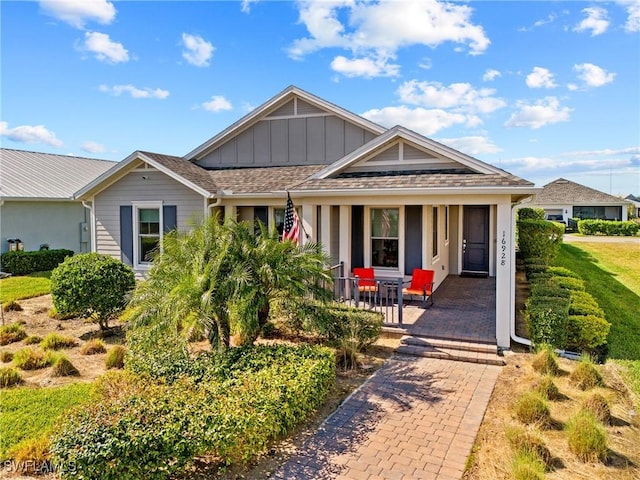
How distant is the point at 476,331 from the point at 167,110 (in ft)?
45.0

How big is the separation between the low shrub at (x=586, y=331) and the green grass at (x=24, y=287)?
1538 centimetres

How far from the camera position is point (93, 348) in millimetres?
9180

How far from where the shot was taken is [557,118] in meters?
15.3

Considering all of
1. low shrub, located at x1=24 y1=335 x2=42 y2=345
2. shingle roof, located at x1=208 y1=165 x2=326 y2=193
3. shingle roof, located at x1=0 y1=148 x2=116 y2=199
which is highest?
shingle roof, located at x1=0 y1=148 x2=116 y2=199

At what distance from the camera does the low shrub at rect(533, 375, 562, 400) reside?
6746mm

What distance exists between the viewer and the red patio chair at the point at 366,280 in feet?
38.1

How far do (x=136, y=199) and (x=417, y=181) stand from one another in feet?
29.7

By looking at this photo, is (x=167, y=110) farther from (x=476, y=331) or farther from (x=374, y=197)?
(x=476, y=331)

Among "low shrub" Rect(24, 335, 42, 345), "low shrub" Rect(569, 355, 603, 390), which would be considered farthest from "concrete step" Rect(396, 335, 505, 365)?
"low shrub" Rect(24, 335, 42, 345)

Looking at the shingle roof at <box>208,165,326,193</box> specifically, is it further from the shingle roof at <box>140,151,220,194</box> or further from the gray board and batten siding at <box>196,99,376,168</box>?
the gray board and batten siding at <box>196,99,376,168</box>

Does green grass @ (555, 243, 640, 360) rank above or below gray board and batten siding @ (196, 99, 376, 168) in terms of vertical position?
below

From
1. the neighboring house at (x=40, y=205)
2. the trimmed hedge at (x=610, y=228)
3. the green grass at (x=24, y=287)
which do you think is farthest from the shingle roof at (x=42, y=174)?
the trimmed hedge at (x=610, y=228)

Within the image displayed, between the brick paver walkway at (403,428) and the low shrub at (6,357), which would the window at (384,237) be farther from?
the low shrub at (6,357)

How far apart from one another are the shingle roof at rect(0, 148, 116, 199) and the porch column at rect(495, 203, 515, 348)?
1932cm
